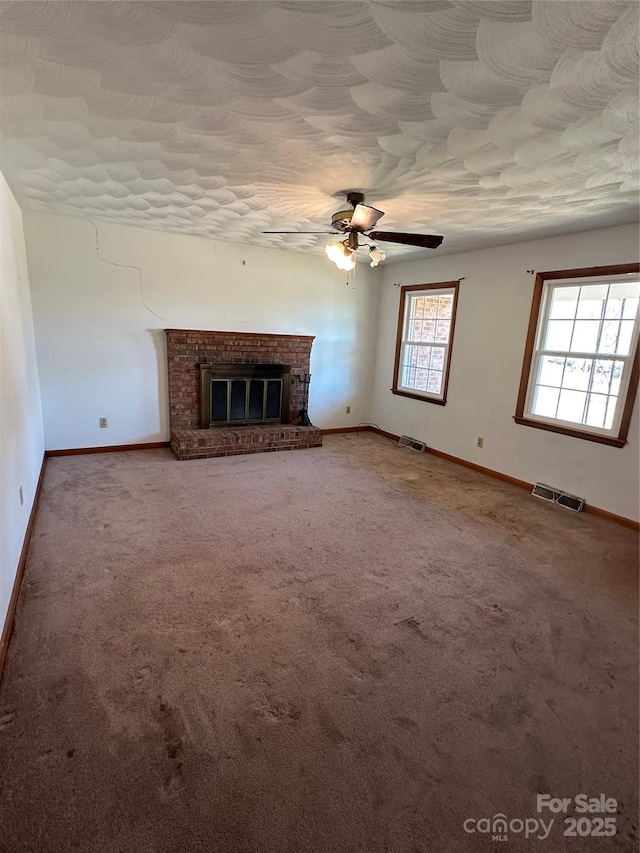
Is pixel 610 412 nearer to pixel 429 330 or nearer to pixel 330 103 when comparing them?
pixel 429 330

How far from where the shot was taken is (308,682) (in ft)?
5.75

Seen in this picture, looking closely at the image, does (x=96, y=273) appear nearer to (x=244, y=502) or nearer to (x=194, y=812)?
(x=244, y=502)

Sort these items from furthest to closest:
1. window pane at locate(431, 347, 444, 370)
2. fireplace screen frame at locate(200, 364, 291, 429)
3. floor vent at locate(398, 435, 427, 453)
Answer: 1. floor vent at locate(398, 435, 427, 453)
2. window pane at locate(431, 347, 444, 370)
3. fireplace screen frame at locate(200, 364, 291, 429)

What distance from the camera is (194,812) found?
126 cm

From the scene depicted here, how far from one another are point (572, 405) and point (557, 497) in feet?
2.92

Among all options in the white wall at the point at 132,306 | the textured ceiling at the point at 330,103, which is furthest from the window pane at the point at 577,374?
the white wall at the point at 132,306

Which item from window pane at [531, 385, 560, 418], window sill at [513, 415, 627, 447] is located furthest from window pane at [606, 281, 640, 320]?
window sill at [513, 415, 627, 447]

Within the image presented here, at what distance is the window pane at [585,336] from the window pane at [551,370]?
0.60 ft

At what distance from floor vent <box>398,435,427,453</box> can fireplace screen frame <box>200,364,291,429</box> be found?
1615mm

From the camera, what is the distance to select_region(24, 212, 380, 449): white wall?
4.07 m

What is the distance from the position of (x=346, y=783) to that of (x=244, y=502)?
2.32 metres

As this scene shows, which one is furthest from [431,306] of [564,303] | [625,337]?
[625,337]

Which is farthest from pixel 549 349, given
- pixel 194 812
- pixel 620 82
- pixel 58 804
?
pixel 58 804

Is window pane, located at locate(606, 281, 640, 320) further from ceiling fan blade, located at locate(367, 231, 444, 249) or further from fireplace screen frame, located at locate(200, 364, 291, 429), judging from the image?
fireplace screen frame, located at locate(200, 364, 291, 429)
